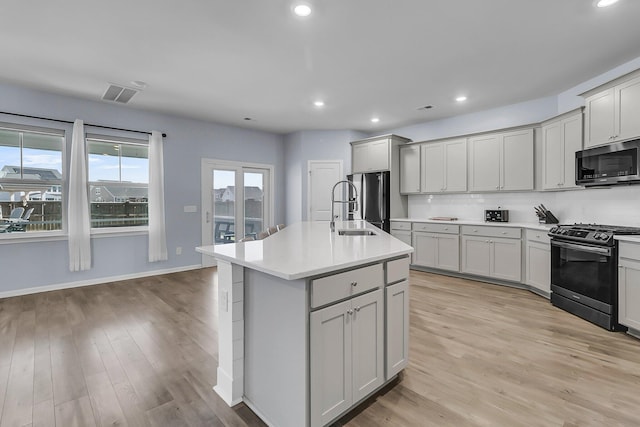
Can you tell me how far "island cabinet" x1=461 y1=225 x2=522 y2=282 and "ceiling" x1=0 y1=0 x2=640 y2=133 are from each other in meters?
1.97

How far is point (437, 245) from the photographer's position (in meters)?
5.19

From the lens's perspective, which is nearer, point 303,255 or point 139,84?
point 303,255

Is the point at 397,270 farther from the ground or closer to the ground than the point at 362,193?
closer to the ground

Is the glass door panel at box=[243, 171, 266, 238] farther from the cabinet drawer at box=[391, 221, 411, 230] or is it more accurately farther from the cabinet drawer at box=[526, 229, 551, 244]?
the cabinet drawer at box=[526, 229, 551, 244]

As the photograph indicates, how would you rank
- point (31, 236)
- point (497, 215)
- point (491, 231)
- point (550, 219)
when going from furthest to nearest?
point (497, 215)
point (491, 231)
point (550, 219)
point (31, 236)

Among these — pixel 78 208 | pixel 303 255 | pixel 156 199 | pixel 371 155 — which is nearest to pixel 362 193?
pixel 371 155

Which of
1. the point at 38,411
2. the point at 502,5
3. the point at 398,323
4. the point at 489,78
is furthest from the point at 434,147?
the point at 38,411

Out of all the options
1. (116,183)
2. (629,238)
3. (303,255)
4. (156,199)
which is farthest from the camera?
(156,199)

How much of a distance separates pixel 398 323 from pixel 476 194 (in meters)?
4.02

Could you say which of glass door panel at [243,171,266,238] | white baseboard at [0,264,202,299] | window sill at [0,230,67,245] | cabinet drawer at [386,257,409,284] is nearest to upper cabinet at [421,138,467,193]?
glass door panel at [243,171,266,238]

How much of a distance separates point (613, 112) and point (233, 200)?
584 cm

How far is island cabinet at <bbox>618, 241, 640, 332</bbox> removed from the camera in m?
2.78

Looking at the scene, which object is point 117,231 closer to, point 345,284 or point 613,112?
point 345,284

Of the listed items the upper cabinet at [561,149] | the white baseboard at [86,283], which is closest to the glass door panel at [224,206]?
the white baseboard at [86,283]
